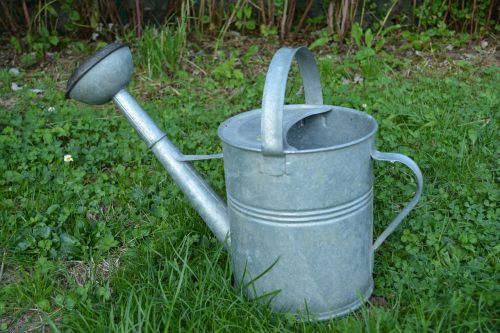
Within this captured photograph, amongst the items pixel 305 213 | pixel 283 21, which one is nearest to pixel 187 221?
pixel 305 213

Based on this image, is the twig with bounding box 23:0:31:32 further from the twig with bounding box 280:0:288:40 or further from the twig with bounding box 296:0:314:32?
the twig with bounding box 296:0:314:32

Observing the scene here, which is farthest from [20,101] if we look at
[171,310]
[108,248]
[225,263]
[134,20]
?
[171,310]

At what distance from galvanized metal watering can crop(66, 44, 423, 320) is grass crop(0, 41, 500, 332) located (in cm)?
10

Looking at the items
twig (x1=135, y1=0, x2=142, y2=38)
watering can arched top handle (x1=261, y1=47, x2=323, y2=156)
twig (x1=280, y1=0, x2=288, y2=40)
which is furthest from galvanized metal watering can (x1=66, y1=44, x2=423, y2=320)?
twig (x1=280, y1=0, x2=288, y2=40)

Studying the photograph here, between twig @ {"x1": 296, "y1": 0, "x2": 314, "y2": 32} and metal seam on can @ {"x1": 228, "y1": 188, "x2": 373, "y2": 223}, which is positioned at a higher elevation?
metal seam on can @ {"x1": 228, "y1": 188, "x2": 373, "y2": 223}

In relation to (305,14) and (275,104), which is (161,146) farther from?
(305,14)

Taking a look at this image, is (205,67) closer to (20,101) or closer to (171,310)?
(20,101)

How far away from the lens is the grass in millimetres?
2043

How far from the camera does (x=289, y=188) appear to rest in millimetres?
1880

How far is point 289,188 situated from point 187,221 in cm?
79

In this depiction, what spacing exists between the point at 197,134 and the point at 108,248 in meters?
1.03

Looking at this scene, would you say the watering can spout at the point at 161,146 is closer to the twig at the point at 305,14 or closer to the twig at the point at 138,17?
the twig at the point at 138,17

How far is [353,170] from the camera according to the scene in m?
1.92

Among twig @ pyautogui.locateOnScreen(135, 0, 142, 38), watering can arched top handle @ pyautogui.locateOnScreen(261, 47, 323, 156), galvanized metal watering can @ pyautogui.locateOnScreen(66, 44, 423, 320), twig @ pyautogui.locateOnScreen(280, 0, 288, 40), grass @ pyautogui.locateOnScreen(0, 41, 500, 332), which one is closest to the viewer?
watering can arched top handle @ pyautogui.locateOnScreen(261, 47, 323, 156)
